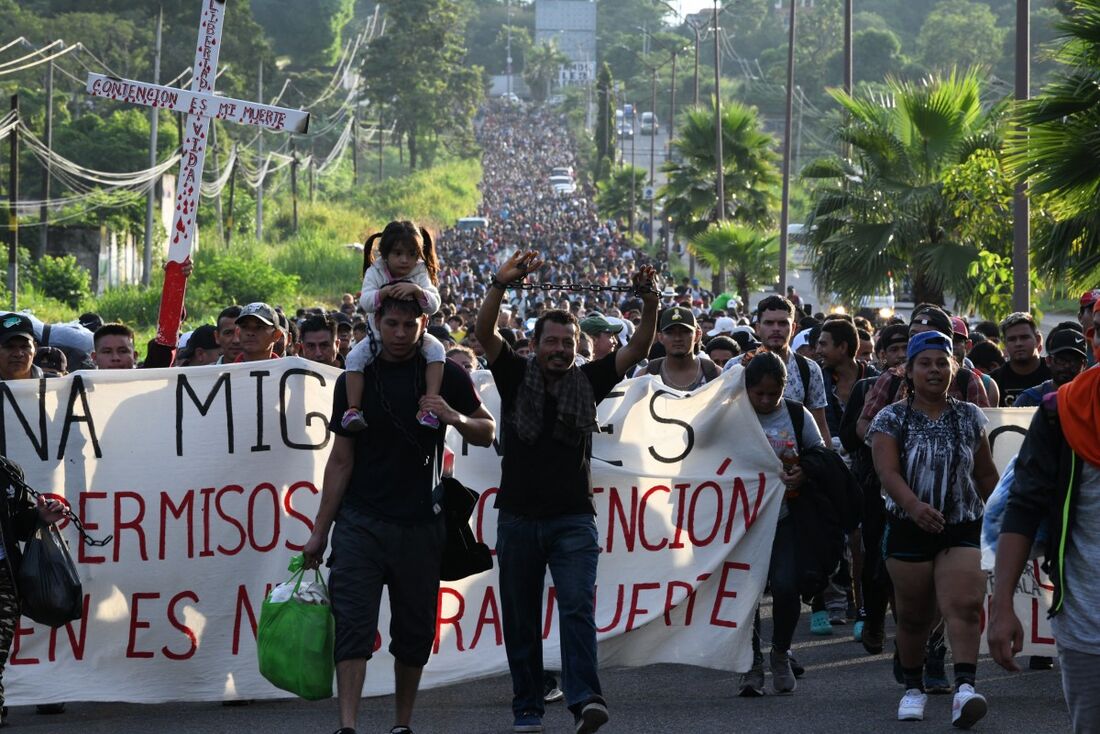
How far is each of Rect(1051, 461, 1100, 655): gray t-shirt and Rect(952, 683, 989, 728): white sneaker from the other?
89.8 inches

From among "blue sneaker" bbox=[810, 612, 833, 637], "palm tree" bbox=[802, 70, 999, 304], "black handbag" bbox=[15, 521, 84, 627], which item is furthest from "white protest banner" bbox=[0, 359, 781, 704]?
"palm tree" bbox=[802, 70, 999, 304]

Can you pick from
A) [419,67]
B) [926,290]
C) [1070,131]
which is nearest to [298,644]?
[1070,131]

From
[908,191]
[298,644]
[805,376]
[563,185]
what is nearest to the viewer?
[298,644]

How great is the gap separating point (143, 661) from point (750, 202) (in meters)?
39.5

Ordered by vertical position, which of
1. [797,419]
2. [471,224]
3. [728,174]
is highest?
[471,224]

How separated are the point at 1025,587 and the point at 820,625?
1.49m

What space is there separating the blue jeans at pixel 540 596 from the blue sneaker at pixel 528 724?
0.02 m

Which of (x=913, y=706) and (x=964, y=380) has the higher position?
(x=964, y=380)

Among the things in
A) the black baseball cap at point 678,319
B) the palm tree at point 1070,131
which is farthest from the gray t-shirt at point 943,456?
the palm tree at point 1070,131

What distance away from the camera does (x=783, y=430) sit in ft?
26.4

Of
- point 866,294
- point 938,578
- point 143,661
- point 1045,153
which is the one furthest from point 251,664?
point 866,294

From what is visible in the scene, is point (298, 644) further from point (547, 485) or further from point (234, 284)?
point (234, 284)

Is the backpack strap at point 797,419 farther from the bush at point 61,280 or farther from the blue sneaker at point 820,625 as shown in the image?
the bush at point 61,280

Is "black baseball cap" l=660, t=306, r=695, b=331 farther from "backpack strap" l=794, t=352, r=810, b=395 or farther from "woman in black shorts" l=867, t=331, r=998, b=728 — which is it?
"woman in black shorts" l=867, t=331, r=998, b=728
